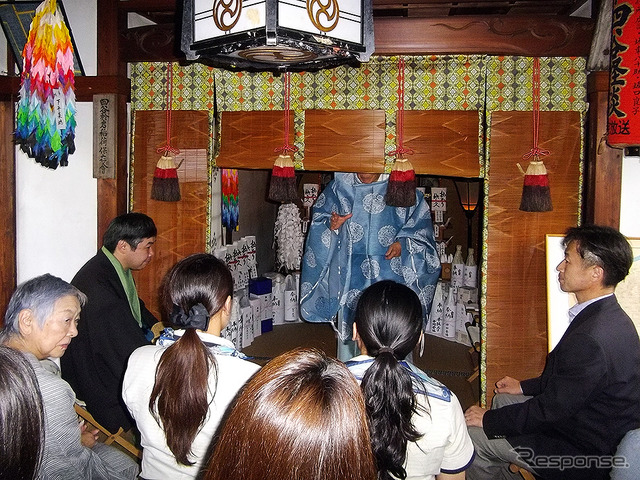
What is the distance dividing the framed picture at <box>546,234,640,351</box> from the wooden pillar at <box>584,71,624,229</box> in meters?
0.21

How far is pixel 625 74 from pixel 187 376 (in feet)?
8.05

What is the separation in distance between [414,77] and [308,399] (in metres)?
2.98

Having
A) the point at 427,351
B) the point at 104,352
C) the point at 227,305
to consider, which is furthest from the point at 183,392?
the point at 427,351

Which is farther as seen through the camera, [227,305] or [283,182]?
[283,182]


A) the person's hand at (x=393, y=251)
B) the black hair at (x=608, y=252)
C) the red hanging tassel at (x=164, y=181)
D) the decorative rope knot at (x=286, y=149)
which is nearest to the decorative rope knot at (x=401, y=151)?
the decorative rope knot at (x=286, y=149)

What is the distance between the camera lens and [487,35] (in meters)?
3.36

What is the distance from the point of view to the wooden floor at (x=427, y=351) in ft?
15.8

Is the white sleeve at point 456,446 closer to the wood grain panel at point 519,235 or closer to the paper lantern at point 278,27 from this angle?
the paper lantern at point 278,27

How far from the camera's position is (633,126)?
271cm

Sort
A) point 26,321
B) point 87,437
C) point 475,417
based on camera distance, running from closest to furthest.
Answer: point 26,321
point 87,437
point 475,417

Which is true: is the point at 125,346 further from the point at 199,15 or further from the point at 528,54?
the point at 528,54

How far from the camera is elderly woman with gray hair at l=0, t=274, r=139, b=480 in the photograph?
1.87 m

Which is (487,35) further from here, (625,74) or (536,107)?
(625,74)

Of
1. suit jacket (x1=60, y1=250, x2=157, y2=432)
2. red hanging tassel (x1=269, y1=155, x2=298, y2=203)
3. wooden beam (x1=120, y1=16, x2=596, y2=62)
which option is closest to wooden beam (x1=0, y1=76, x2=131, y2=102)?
red hanging tassel (x1=269, y1=155, x2=298, y2=203)
